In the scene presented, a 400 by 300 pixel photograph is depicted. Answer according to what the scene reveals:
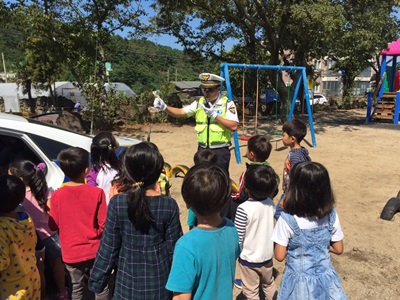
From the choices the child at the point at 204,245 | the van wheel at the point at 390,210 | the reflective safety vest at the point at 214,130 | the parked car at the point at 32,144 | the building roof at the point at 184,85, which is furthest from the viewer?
the building roof at the point at 184,85

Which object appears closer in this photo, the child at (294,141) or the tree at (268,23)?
the child at (294,141)

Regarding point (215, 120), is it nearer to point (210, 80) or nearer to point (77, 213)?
point (210, 80)

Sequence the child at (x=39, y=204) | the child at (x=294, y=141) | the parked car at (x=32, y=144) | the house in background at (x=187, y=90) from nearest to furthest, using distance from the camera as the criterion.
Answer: the child at (x=39, y=204) < the parked car at (x=32, y=144) < the child at (x=294, y=141) < the house in background at (x=187, y=90)

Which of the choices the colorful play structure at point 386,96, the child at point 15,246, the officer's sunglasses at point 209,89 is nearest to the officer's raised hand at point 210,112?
the officer's sunglasses at point 209,89

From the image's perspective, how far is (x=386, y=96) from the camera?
14.1 meters

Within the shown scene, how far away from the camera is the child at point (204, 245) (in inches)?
59.9

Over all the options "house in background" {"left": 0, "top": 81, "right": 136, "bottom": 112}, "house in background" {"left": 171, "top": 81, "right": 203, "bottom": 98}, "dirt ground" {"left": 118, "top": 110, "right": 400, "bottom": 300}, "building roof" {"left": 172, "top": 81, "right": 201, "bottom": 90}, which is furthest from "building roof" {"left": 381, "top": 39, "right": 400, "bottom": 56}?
"building roof" {"left": 172, "top": 81, "right": 201, "bottom": 90}

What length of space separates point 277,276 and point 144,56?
68.2 meters

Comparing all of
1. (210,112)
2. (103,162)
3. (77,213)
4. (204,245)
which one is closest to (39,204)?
(77,213)

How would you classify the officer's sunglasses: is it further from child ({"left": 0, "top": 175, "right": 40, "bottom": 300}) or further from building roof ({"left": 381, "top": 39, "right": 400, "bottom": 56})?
building roof ({"left": 381, "top": 39, "right": 400, "bottom": 56})

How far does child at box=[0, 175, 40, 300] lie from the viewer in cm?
190

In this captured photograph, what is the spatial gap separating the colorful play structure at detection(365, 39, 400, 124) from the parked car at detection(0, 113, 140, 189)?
13.5 m

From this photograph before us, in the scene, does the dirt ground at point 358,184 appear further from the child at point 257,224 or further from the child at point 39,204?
the child at point 39,204

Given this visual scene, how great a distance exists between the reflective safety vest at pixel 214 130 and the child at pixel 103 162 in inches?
50.3
